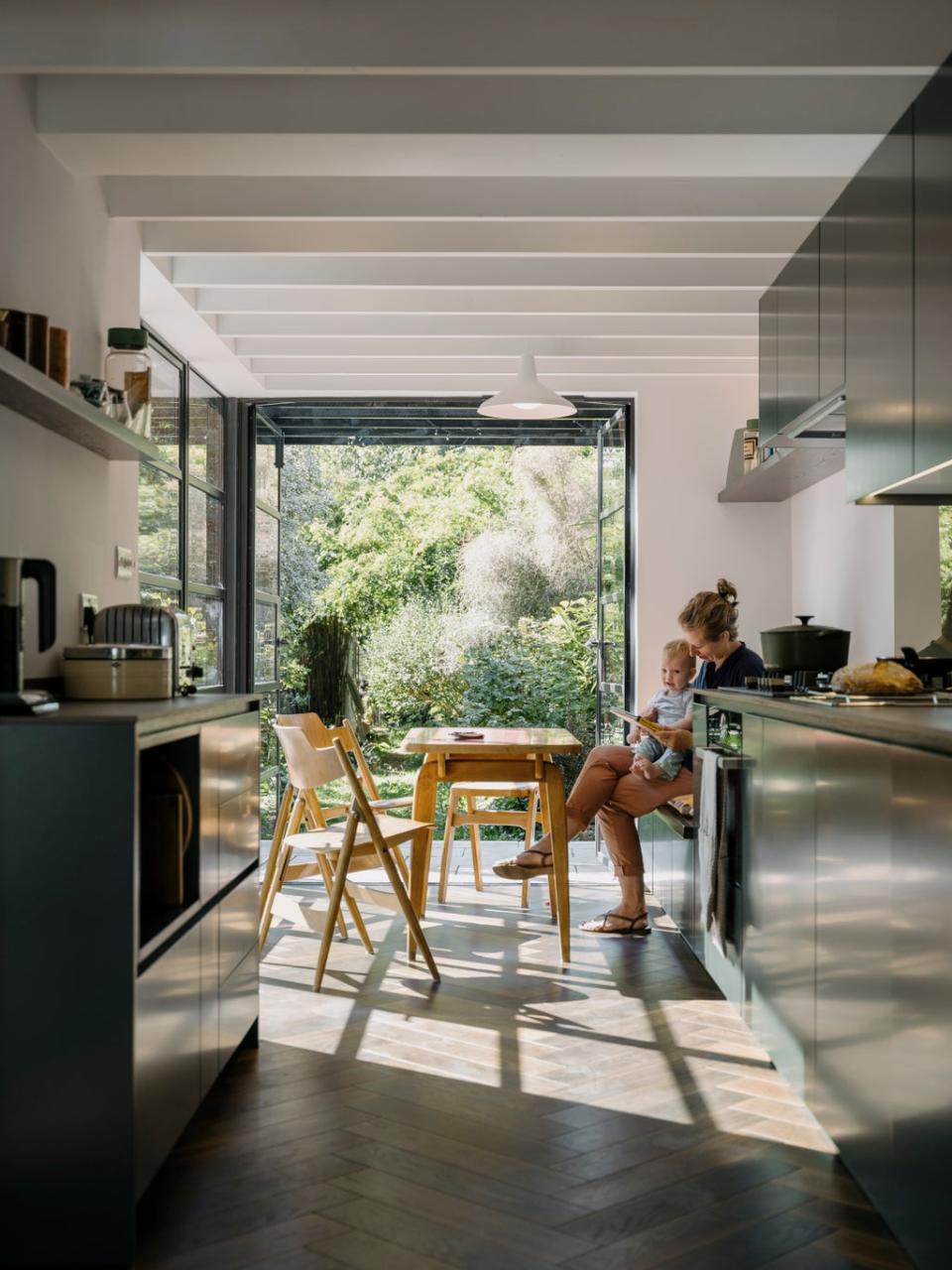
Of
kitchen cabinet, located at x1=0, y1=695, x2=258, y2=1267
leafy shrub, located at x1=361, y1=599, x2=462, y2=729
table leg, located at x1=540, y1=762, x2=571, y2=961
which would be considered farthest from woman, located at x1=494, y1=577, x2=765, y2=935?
leafy shrub, located at x1=361, y1=599, x2=462, y2=729

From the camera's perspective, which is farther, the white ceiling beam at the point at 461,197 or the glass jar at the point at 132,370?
the white ceiling beam at the point at 461,197

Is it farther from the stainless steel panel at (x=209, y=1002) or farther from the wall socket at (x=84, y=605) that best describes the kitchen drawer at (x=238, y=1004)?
the wall socket at (x=84, y=605)

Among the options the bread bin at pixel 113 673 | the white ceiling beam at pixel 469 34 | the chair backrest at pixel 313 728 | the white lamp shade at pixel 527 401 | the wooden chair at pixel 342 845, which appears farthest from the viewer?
the chair backrest at pixel 313 728

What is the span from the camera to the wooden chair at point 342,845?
4.09 meters

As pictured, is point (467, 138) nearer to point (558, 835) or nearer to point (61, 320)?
point (61, 320)

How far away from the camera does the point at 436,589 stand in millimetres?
11203

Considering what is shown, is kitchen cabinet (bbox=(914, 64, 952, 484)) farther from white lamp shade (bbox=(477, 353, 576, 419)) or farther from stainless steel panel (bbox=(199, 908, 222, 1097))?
white lamp shade (bbox=(477, 353, 576, 419))

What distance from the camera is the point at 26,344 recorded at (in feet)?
9.24

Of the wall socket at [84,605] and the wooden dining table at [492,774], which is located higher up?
the wall socket at [84,605]

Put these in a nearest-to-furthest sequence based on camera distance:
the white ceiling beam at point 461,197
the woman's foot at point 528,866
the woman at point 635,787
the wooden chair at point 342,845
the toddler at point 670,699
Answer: the white ceiling beam at point 461,197, the wooden chair at point 342,845, the woman's foot at point 528,866, the woman at point 635,787, the toddler at point 670,699

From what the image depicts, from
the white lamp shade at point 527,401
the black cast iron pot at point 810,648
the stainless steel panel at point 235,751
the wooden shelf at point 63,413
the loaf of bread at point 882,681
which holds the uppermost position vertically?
the white lamp shade at point 527,401

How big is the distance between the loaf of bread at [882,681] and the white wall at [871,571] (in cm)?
82

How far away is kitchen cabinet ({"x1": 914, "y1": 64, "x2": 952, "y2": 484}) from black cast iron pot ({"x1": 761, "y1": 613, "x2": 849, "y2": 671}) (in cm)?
110

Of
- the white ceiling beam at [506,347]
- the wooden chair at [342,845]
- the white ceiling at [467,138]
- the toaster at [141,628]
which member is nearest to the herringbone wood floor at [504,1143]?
the wooden chair at [342,845]
